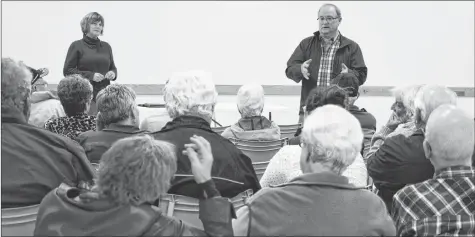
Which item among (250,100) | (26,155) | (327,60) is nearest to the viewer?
(26,155)

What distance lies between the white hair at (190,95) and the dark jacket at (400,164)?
0.76 metres

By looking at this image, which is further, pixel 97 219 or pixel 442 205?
pixel 442 205

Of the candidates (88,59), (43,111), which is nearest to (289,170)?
(43,111)

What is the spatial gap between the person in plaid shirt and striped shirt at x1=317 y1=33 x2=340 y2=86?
2.95 meters

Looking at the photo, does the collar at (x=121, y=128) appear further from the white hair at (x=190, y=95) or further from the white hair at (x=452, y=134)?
the white hair at (x=452, y=134)

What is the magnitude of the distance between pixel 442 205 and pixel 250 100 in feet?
6.28

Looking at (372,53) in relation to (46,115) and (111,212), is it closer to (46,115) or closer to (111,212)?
(46,115)

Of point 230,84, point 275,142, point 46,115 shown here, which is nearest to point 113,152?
point 275,142

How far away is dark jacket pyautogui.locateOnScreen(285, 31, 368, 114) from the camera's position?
5016 millimetres

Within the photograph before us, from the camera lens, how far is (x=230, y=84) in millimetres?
8273

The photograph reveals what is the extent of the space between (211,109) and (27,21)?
6175 mm

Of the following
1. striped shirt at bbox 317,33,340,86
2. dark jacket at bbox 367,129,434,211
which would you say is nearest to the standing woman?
striped shirt at bbox 317,33,340,86

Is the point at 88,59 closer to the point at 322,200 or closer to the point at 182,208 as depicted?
the point at 182,208

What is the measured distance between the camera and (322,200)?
1771mm
